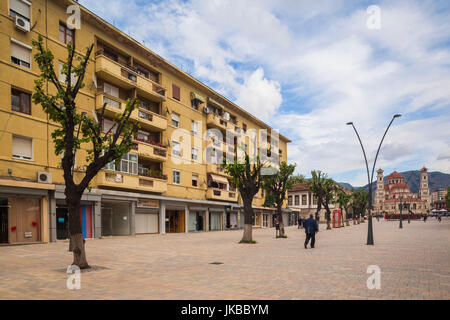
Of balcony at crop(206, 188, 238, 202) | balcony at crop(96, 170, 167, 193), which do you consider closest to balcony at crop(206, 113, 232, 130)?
balcony at crop(206, 188, 238, 202)

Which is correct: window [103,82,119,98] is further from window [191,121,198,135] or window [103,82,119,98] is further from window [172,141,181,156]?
window [191,121,198,135]

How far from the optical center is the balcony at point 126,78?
82.0ft

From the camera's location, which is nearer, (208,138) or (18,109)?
(18,109)

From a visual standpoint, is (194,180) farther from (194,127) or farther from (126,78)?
(126,78)

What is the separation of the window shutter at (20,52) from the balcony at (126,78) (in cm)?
515

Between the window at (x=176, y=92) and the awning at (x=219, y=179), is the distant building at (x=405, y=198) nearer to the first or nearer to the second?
the awning at (x=219, y=179)

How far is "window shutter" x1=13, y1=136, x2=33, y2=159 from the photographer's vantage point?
19.4 meters

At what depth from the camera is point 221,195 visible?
3878 centimetres

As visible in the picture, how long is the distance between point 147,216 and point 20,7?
57.1 ft

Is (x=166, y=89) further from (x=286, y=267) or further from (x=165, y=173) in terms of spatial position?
(x=286, y=267)

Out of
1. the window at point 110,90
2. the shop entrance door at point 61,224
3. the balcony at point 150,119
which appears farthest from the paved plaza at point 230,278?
the balcony at point 150,119
